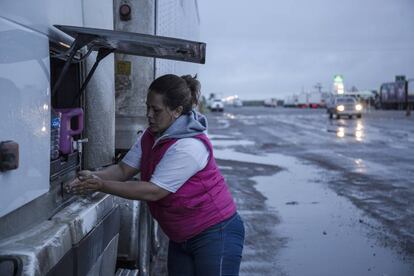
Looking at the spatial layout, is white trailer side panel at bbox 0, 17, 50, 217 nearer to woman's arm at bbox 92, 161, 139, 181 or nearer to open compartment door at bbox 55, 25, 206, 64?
open compartment door at bbox 55, 25, 206, 64

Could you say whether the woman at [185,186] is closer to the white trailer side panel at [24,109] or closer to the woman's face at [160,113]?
the woman's face at [160,113]

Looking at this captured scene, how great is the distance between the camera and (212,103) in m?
75.1

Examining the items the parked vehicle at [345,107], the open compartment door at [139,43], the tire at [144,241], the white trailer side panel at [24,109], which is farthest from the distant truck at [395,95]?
the white trailer side panel at [24,109]

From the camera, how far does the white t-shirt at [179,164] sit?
2748 mm

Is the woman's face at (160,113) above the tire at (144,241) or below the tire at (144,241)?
above

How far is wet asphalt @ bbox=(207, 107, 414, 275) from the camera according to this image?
5.98 metres

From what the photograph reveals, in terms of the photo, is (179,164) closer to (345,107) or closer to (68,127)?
(68,127)

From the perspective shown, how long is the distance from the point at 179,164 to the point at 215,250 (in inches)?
21.1

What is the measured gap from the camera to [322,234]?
7.10 metres

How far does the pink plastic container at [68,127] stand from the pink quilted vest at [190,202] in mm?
402

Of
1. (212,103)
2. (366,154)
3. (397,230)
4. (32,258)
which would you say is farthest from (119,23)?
(212,103)

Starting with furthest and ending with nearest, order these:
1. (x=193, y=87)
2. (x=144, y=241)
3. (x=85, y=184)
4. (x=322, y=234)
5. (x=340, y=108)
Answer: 1. (x=340, y=108)
2. (x=322, y=234)
3. (x=144, y=241)
4. (x=193, y=87)
5. (x=85, y=184)

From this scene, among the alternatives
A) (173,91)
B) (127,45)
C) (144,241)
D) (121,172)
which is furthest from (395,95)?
(173,91)

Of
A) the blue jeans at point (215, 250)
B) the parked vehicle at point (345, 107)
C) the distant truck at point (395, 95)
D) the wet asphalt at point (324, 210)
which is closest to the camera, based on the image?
the blue jeans at point (215, 250)
